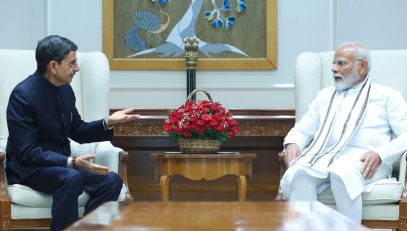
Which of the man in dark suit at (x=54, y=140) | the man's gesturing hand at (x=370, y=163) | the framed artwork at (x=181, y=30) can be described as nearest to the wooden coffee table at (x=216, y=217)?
the man in dark suit at (x=54, y=140)

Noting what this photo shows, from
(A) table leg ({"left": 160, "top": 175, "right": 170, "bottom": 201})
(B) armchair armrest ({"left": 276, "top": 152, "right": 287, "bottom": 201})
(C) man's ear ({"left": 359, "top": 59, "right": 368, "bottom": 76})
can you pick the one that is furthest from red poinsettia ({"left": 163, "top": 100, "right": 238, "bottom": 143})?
(C) man's ear ({"left": 359, "top": 59, "right": 368, "bottom": 76})

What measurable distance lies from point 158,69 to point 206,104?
1368 millimetres

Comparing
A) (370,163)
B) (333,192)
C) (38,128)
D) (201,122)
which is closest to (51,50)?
(38,128)

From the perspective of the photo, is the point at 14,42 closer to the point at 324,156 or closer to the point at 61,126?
the point at 61,126

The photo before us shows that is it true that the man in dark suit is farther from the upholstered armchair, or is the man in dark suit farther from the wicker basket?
the wicker basket

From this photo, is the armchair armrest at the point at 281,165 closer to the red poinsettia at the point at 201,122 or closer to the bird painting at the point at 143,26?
the red poinsettia at the point at 201,122

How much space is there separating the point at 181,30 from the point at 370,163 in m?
2.45

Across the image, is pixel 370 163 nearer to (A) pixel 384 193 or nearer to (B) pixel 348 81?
(A) pixel 384 193

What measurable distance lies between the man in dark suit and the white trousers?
1.00 m

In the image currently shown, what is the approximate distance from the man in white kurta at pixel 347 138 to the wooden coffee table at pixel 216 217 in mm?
839

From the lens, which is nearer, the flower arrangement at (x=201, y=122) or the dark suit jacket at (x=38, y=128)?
the dark suit jacket at (x=38, y=128)

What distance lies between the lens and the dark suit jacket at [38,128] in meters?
4.12

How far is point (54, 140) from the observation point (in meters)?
4.33

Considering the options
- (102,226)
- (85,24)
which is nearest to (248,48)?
(85,24)
